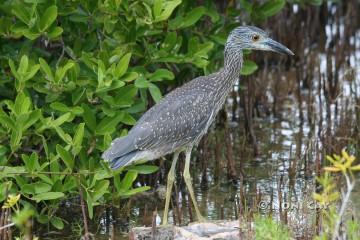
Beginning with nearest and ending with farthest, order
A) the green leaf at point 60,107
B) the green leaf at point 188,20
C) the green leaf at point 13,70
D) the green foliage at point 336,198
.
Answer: the green foliage at point 336,198 < the green leaf at point 13,70 < the green leaf at point 60,107 < the green leaf at point 188,20

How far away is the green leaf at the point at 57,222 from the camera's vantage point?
6.30m

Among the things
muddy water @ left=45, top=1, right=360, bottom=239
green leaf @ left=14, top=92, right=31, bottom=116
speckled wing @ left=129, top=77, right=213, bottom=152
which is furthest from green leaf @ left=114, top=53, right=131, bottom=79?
muddy water @ left=45, top=1, right=360, bottom=239

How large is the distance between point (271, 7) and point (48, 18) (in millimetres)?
2057

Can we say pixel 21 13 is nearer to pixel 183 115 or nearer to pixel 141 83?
pixel 141 83

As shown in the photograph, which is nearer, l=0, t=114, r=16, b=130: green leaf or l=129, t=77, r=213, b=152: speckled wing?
l=0, t=114, r=16, b=130: green leaf

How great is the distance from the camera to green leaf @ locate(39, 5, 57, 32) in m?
6.17

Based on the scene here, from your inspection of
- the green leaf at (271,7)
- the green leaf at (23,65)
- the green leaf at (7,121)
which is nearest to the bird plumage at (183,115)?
the green leaf at (7,121)

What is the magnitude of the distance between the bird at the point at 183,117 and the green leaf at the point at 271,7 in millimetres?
920

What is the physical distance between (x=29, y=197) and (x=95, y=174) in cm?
44

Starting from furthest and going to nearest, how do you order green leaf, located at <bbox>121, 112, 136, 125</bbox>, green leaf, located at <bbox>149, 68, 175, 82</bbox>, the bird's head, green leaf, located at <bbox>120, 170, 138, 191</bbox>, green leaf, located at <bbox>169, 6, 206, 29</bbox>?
green leaf, located at <bbox>169, 6, 206, 29</bbox>
the bird's head
green leaf, located at <bbox>149, 68, 175, 82</bbox>
green leaf, located at <bbox>121, 112, 136, 125</bbox>
green leaf, located at <bbox>120, 170, 138, 191</bbox>

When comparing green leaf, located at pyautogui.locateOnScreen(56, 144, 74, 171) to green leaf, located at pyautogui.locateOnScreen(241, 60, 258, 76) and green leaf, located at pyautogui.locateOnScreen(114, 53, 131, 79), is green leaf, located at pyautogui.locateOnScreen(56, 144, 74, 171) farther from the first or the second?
green leaf, located at pyautogui.locateOnScreen(241, 60, 258, 76)

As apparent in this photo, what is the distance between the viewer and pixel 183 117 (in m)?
6.41

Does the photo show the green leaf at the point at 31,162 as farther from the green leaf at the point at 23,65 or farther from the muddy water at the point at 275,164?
the muddy water at the point at 275,164

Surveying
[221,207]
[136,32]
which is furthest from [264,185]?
[136,32]
